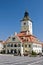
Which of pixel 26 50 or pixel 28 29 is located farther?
pixel 28 29

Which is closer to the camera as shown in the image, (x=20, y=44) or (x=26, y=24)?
(x=20, y=44)

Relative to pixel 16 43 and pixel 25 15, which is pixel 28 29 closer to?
pixel 25 15

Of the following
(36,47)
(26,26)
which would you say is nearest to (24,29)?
(26,26)

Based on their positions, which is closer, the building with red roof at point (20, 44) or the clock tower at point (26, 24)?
the building with red roof at point (20, 44)

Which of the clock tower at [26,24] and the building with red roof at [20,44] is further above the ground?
the clock tower at [26,24]

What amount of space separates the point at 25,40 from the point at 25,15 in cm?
1885

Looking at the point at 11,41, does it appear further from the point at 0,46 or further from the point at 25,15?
the point at 25,15

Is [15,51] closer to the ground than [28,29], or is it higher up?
closer to the ground

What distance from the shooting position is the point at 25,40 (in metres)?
81.9

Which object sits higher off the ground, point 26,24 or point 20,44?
point 26,24

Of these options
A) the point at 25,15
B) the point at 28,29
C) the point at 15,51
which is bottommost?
the point at 15,51

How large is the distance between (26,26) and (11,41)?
15.4 meters

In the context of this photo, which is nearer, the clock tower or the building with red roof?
the building with red roof

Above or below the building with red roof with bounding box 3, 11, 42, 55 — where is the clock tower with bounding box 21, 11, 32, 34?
above
